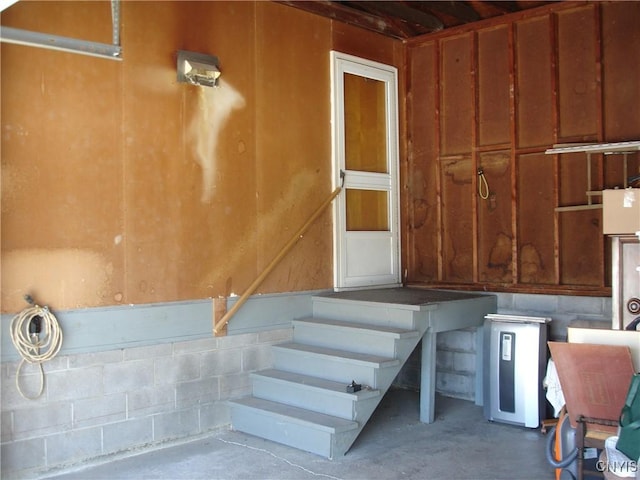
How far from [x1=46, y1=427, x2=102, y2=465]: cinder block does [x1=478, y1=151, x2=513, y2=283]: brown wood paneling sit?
3758 mm

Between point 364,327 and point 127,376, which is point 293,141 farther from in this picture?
point 127,376

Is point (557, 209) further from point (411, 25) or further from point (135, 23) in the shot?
point (135, 23)

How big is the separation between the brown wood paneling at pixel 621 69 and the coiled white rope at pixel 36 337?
15.1 ft

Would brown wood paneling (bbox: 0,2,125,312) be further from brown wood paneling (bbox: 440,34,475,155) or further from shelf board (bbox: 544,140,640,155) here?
shelf board (bbox: 544,140,640,155)

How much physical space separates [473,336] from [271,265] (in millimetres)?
2122

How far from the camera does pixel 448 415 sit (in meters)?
5.32

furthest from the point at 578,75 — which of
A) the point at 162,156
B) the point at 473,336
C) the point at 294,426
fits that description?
the point at 294,426

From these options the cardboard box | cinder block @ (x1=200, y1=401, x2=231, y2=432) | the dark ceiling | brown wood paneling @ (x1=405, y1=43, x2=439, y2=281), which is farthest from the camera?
brown wood paneling @ (x1=405, y1=43, x2=439, y2=281)

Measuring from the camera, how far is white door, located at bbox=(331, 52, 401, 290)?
5867 mm

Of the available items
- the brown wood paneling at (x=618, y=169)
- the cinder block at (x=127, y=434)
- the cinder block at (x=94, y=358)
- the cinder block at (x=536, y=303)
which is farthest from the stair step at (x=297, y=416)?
the brown wood paneling at (x=618, y=169)

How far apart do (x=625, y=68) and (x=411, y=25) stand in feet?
7.06

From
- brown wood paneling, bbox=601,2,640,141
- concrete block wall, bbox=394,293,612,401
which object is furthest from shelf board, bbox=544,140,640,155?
concrete block wall, bbox=394,293,612,401

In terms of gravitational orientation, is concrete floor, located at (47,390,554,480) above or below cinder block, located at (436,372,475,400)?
below

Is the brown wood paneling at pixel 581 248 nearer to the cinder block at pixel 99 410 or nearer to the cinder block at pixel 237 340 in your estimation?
the cinder block at pixel 237 340
